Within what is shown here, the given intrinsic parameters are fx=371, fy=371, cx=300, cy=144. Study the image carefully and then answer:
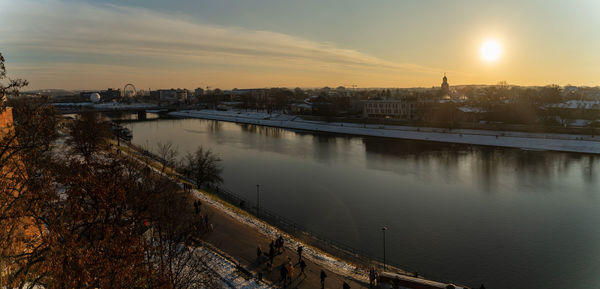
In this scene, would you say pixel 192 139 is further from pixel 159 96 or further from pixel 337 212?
pixel 159 96

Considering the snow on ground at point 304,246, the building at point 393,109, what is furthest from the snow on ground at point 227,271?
the building at point 393,109

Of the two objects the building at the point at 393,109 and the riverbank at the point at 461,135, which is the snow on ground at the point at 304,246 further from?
the building at the point at 393,109

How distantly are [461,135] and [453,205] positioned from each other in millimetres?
20383

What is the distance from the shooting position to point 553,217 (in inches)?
469

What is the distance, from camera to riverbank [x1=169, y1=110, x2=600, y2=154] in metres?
26.5

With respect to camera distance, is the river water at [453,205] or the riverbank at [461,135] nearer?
the river water at [453,205]

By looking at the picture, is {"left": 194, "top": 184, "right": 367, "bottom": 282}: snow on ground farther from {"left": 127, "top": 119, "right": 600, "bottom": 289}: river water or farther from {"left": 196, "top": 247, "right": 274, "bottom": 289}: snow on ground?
{"left": 196, "top": 247, "right": 274, "bottom": 289}: snow on ground

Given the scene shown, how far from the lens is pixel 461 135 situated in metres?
31.7

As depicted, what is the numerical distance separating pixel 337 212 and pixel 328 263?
14.4ft

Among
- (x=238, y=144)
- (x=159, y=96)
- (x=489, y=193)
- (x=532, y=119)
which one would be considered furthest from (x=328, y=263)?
(x=159, y=96)

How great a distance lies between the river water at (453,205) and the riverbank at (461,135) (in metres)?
2.40

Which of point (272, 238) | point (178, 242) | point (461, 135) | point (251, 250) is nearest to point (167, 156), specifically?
point (272, 238)

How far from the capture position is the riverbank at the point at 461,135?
26.5 m

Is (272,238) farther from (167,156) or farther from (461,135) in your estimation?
(461,135)
